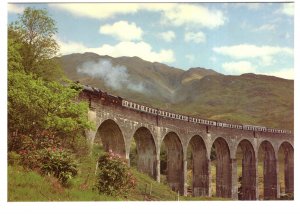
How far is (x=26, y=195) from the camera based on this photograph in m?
18.6

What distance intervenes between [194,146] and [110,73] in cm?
1675

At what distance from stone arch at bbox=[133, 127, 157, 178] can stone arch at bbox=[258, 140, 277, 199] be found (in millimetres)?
19794

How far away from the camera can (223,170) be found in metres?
52.1

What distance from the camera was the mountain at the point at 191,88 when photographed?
27.7m

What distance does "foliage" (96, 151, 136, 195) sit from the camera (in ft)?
70.5

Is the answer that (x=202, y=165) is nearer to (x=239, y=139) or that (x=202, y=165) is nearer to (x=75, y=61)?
(x=239, y=139)

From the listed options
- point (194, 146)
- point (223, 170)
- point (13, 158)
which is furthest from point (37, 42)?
point (223, 170)

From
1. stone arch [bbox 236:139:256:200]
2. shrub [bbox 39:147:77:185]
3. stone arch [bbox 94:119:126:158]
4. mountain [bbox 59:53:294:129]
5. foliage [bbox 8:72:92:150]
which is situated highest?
mountain [bbox 59:53:294:129]

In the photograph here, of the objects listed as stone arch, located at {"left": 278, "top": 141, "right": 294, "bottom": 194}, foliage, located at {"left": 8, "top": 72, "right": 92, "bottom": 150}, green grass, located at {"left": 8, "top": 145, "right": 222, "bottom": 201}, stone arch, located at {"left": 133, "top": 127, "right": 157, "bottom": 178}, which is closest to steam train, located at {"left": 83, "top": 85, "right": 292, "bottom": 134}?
stone arch, located at {"left": 278, "top": 141, "right": 294, "bottom": 194}

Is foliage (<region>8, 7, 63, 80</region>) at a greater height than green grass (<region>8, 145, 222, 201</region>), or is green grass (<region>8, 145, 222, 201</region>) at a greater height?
foliage (<region>8, 7, 63, 80</region>)

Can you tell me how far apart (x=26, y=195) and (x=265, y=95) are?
22.3 metres

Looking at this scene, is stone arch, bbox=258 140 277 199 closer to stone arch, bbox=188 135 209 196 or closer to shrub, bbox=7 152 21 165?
stone arch, bbox=188 135 209 196

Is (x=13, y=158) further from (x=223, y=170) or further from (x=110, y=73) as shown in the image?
(x=223, y=170)
